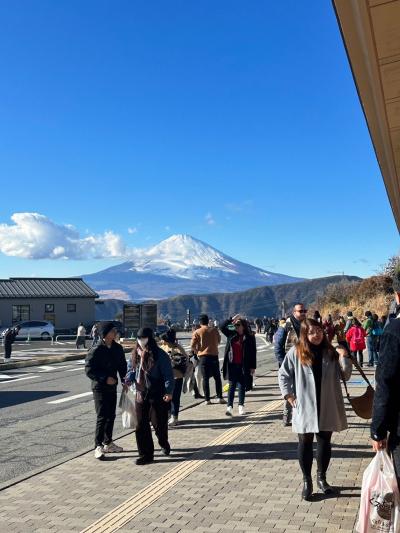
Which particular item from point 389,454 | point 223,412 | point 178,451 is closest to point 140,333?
point 178,451

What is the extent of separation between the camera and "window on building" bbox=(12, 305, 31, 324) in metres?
52.1

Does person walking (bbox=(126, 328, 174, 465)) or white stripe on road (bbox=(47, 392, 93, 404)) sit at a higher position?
person walking (bbox=(126, 328, 174, 465))

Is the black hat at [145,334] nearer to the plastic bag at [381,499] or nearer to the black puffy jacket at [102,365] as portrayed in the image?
the black puffy jacket at [102,365]

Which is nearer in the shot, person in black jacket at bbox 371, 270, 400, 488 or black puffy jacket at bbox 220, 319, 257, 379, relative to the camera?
person in black jacket at bbox 371, 270, 400, 488

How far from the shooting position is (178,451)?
7719 mm

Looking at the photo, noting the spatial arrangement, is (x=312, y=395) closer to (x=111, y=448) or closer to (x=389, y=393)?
(x=389, y=393)

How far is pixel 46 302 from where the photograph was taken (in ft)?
175

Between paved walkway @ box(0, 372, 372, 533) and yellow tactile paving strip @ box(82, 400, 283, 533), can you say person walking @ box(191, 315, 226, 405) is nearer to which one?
yellow tactile paving strip @ box(82, 400, 283, 533)

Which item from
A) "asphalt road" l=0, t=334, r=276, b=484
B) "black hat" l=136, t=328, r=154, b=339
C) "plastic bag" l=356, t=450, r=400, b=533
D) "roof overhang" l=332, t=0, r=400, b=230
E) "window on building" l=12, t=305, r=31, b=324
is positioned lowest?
"asphalt road" l=0, t=334, r=276, b=484

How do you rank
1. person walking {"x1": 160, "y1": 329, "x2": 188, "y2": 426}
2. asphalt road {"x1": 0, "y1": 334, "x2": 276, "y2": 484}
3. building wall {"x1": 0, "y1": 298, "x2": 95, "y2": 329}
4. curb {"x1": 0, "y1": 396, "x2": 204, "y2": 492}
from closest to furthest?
curb {"x1": 0, "y1": 396, "x2": 204, "y2": 492} < asphalt road {"x1": 0, "y1": 334, "x2": 276, "y2": 484} < person walking {"x1": 160, "y1": 329, "x2": 188, "y2": 426} < building wall {"x1": 0, "y1": 298, "x2": 95, "y2": 329}

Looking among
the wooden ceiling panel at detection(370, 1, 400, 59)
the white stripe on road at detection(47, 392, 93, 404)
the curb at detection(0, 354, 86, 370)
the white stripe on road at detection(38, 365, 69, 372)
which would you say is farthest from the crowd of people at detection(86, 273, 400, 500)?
the curb at detection(0, 354, 86, 370)

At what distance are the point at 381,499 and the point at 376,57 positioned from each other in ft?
12.2

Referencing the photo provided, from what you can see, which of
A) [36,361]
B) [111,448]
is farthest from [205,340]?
[36,361]

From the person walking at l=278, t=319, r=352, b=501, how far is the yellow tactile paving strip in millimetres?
1455
